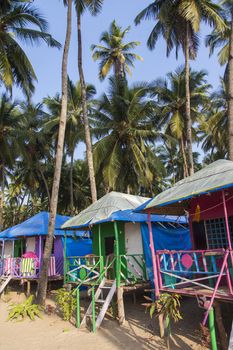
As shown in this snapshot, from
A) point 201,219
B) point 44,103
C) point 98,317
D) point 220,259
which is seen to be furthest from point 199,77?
point 98,317

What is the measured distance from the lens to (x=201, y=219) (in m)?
10.1

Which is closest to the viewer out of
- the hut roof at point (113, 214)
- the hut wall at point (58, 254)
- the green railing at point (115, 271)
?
the green railing at point (115, 271)

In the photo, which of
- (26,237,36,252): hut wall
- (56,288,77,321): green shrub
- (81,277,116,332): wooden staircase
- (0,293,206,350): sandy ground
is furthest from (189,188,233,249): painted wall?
(26,237,36,252): hut wall

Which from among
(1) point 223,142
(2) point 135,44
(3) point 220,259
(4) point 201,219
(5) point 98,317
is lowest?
(5) point 98,317

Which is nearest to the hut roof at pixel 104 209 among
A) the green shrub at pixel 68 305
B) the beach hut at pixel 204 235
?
the beach hut at pixel 204 235

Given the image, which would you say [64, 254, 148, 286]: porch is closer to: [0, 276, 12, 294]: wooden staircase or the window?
the window

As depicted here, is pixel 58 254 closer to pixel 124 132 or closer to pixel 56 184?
pixel 56 184

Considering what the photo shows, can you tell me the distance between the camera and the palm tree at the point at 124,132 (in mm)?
20484

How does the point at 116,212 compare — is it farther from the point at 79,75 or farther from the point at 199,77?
the point at 199,77

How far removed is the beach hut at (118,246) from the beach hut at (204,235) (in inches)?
49.9

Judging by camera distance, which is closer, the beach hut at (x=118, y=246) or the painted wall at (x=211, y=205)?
the painted wall at (x=211, y=205)

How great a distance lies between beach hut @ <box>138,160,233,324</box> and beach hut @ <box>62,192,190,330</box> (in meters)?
1.27

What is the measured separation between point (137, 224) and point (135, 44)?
71.3 feet

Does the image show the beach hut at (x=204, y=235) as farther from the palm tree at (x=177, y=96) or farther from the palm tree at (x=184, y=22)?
the palm tree at (x=177, y=96)
